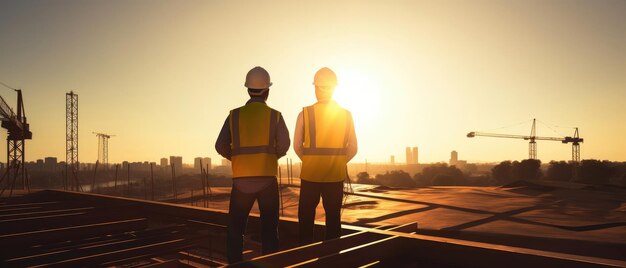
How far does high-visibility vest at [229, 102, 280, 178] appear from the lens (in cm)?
392

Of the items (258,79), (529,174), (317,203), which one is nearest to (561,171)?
(529,174)

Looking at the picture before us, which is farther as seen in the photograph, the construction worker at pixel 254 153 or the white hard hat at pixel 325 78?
the white hard hat at pixel 325 78

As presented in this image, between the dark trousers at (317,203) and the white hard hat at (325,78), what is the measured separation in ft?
3.56

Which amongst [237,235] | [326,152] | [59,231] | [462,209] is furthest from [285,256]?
[462,209]

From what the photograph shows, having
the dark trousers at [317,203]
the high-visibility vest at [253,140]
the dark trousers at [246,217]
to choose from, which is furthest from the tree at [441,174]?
the high-visibility vest at [253,140]

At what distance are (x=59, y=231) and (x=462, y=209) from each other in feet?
51.5

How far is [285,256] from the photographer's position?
3250 millimetres

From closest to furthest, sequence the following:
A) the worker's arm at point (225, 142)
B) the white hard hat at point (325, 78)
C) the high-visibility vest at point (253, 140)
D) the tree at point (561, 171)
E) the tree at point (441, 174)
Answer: the high-visibility vest at point (253, 140)
the worker's arm at point (225, 142)
the white hard hat at point (325, 78)
the tree at point (561, 171)
the tree at point (441, 174)

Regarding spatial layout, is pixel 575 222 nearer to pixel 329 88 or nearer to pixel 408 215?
pixel 408 215

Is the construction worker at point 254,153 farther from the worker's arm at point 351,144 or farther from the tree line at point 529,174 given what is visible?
the tree line at point 529,174

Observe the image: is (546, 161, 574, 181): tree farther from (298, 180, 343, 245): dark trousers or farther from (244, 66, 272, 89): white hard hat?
(244, 66, 272, 89): white hard hat

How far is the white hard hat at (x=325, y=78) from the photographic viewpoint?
4.26 m

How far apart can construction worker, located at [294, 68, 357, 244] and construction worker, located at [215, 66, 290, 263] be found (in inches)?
11.0

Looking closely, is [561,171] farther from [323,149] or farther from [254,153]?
[254,153]
